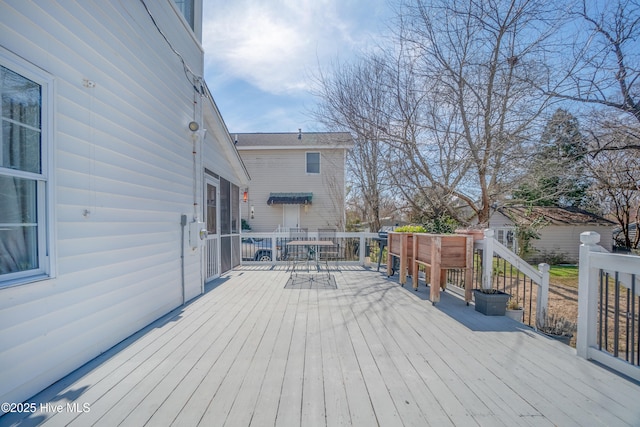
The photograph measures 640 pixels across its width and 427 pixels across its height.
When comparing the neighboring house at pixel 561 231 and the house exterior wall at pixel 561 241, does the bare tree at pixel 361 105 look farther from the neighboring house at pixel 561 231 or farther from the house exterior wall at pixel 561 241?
the house exterior wall at pixel 561 241

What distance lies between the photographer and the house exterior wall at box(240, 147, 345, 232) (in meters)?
12.3

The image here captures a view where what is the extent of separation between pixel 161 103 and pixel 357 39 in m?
5.21

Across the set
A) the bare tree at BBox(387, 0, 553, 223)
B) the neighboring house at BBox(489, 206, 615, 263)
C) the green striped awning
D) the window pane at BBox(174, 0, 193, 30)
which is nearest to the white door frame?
the window pane at BBox(174, 0, 193, 30)

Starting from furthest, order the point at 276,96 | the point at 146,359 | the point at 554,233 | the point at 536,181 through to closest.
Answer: the point at 554,233, the point at 276,96, the point at 536,181, the point at 146,359

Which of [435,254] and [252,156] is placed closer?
[435,254]

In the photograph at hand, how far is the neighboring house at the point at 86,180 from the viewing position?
1779mm

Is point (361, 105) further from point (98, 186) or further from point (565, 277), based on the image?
point (565, 277)

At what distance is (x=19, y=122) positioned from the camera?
1807 millimetres

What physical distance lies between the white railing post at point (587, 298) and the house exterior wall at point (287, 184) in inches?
387

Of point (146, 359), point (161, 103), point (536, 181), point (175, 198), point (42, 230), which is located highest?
point (161, 103)

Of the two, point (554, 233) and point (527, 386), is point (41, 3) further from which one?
point (554, 233)

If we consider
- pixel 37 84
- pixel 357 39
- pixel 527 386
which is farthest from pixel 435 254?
pixel 357 39

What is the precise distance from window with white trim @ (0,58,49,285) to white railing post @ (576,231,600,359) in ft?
13.7

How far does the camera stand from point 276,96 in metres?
9.05
